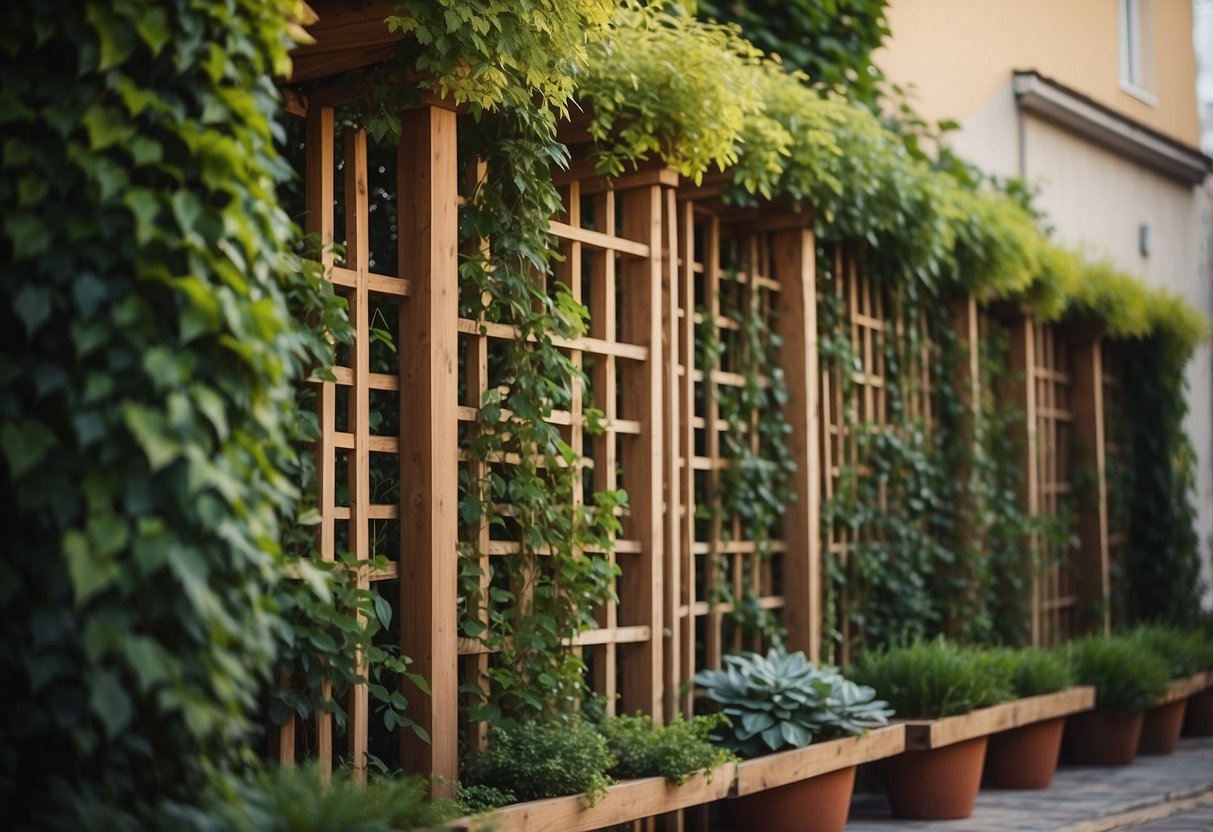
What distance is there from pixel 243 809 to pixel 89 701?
359 millimetres

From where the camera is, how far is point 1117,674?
8.10m

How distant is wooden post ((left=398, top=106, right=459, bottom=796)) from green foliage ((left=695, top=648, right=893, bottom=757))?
1.51 m

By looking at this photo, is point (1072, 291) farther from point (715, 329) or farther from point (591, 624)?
point (591, 624)

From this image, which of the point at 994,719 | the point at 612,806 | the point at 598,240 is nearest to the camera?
the point at 612,806

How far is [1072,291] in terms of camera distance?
8.84m

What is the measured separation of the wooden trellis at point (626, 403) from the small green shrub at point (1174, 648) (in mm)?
4462

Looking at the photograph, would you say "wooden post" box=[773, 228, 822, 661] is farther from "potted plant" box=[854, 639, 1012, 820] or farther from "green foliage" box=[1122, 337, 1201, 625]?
"green foliage" box=[1122, 337, 1201, 625]

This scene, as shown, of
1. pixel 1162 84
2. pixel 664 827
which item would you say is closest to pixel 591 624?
pixel 664 827

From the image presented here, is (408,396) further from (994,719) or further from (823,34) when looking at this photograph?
(823,34)

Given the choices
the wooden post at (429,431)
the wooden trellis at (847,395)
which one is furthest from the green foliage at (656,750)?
the wooden trellis at (847,395)

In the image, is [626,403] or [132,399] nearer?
[132,399]

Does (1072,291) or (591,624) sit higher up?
(1072,291)

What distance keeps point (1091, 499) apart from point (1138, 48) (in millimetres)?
5430

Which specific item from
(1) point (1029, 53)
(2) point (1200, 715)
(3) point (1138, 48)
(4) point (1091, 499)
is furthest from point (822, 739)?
(3) point (1138, 48)
